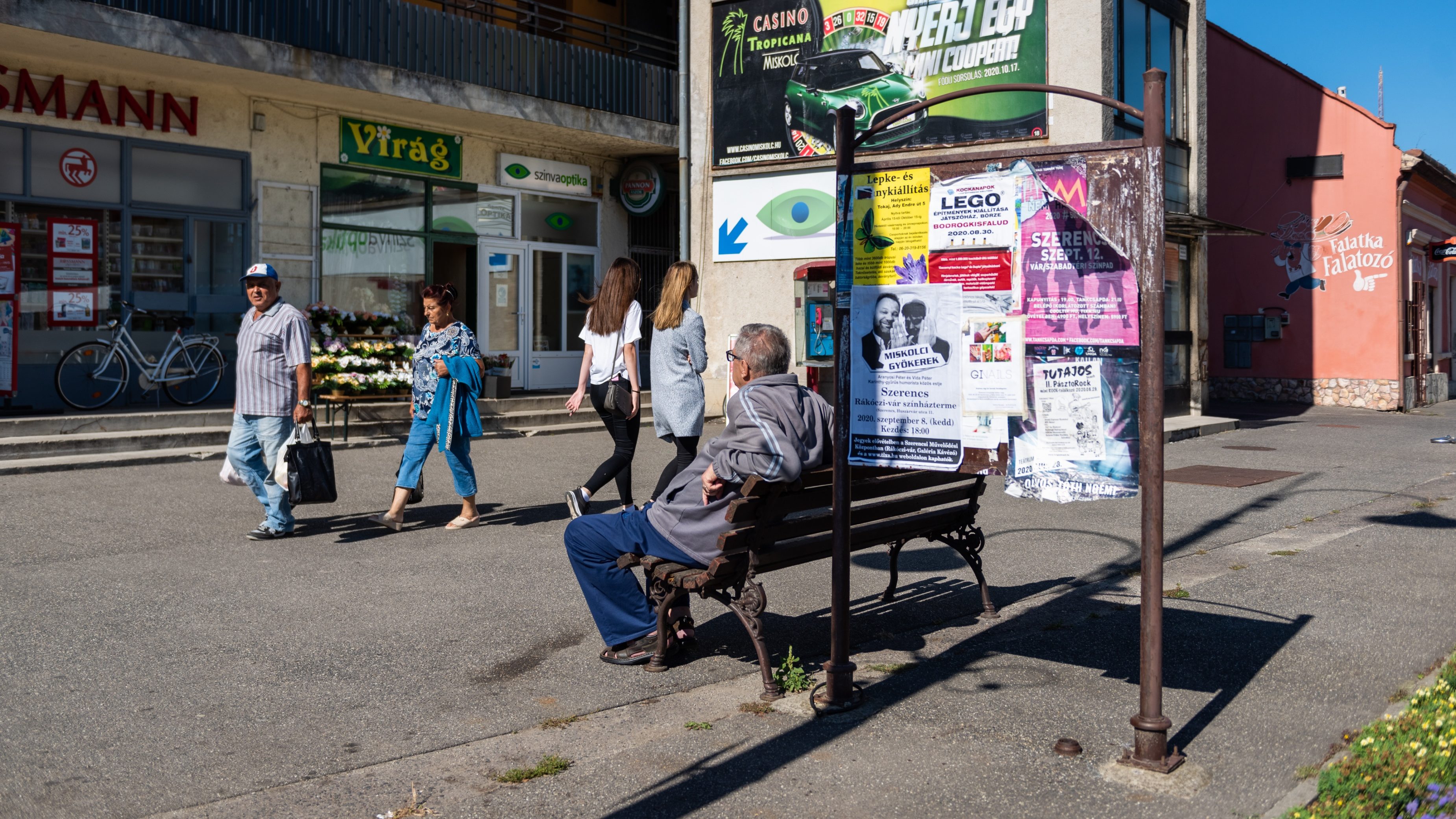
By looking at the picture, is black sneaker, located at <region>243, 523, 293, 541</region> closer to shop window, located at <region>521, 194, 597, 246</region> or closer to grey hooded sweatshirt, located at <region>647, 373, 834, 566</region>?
grey hooded sweatshirt, located at <region>647, 373, 834, 566</region>

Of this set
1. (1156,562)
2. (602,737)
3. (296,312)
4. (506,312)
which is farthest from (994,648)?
(506,312)

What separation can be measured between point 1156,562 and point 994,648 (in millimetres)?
1612

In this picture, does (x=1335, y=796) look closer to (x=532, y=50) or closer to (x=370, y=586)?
(x=370, y=586)

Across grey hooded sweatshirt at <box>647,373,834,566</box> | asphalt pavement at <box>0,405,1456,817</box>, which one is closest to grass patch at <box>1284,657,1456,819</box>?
asphalt pavement at <box>0,405,1456,817</box>

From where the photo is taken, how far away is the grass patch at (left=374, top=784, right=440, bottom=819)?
11.6 ft

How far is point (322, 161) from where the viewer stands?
623 inches

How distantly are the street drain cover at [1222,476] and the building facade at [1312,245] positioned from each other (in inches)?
484

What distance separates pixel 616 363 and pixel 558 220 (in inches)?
455

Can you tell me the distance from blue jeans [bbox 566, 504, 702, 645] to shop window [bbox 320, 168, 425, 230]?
12.2m

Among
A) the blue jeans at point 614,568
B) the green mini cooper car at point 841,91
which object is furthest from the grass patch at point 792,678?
the green mini cooper car at point 841,91

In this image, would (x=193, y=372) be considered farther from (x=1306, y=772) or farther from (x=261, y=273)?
(x=1306, y=772)

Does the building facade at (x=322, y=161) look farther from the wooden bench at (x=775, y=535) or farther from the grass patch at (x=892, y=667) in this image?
the grass patch at (x=892, y=667)

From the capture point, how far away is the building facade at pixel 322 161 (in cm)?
1323

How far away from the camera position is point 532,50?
55.3 ft
